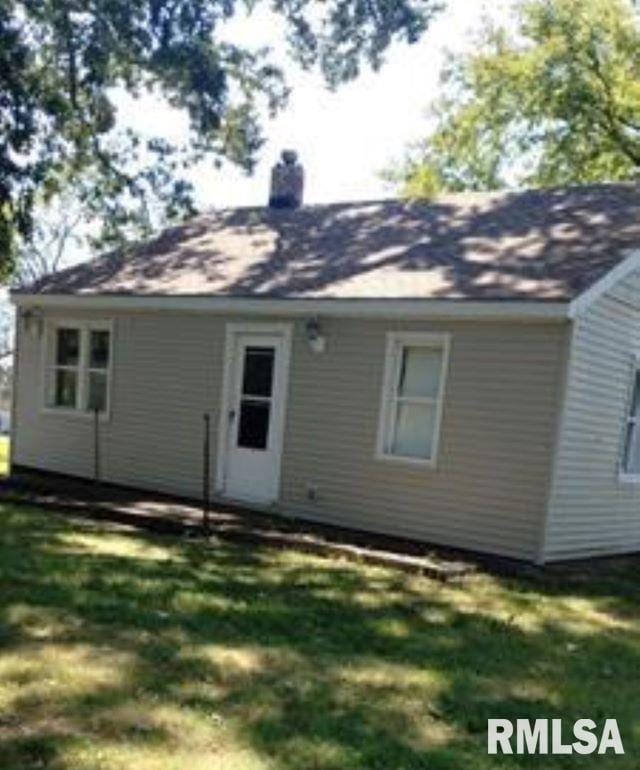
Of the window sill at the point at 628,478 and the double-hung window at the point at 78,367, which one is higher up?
the double-hung window at the point at 78,367

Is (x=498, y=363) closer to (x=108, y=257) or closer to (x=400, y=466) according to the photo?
(x=400, y=466)

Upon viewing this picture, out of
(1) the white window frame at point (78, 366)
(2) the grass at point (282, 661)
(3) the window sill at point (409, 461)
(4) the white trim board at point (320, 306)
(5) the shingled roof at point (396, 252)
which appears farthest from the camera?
(1) the white window frame at point (78, 366)

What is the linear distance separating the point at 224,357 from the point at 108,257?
15.6 feet

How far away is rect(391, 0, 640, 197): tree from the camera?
31250mm

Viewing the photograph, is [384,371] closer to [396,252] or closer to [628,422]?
[396,252]

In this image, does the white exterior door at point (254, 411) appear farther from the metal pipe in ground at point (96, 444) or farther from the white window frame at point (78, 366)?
the white window frame at point (78, 366)

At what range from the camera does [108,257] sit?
18.4 meters

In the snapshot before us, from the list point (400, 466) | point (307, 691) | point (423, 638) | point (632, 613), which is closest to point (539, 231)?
point (400, 466)

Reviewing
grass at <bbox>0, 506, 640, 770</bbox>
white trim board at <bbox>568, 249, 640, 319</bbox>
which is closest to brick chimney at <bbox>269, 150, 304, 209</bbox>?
white trim board at <bbox>568, 249, 640, 319</bbox>

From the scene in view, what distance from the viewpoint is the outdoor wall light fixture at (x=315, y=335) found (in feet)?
43.7

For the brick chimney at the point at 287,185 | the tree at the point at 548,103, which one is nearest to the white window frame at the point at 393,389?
the brick chimney at the point at 287,185

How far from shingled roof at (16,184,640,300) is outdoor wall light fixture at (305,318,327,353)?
1.07 feet

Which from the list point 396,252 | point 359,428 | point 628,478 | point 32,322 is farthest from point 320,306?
point 32,322

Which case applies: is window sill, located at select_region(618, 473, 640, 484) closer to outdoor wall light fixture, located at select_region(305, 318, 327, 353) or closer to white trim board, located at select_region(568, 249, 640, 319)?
white trim board, located at select_region(568, 249, 640, 319)
